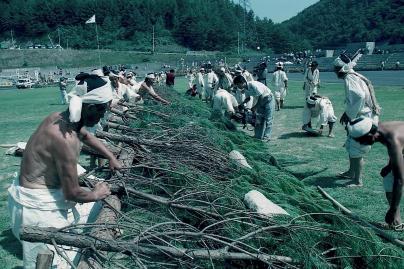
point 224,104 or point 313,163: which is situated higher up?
point 224,104

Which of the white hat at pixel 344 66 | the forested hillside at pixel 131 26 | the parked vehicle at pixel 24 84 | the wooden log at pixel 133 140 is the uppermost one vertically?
the forested hillside at pixel 131 26

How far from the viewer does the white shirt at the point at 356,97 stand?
295 inches

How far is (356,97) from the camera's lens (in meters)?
7.50

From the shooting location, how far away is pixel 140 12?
141 metres

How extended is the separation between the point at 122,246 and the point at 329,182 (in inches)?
201

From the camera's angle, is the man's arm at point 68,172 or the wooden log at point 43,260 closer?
the wooden log at point 43,260

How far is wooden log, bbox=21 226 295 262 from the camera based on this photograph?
11.8ft

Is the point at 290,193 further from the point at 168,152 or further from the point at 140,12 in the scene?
the point at 140,12

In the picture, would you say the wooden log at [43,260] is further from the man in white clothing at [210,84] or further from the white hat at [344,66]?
the man in white clothing at [210,84]

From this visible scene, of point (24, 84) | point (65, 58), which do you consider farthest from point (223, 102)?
point (65, 58)

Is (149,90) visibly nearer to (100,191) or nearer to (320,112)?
(320,112)

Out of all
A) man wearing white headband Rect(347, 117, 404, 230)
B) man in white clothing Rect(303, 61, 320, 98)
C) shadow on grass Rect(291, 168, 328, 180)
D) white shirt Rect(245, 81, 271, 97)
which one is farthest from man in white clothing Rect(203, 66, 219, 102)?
man wearing white headband Rect(347, 117, 404, 230)

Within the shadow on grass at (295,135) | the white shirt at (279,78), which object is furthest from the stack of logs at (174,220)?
the white shirt at (279,78)

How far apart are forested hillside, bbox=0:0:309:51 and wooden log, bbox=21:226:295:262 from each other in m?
117
